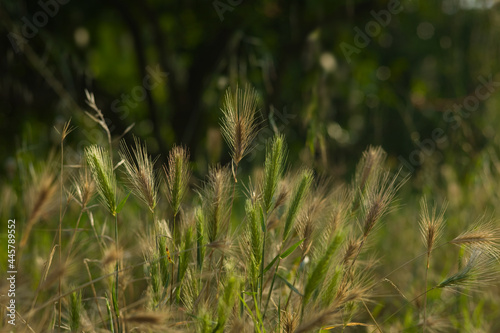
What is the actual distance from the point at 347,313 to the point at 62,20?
10.9 ft

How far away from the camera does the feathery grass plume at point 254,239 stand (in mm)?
1187

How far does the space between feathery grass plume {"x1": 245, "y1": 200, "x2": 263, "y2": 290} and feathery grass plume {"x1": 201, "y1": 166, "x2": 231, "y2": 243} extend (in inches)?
4.0

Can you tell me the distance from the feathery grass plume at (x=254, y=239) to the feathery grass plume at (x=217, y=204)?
0.10 m

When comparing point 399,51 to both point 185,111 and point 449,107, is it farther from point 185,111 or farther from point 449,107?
point 185,111

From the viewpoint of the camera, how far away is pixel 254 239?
46.8 inches

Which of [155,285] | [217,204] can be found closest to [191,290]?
[155,285]

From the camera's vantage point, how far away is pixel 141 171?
1.25 metres

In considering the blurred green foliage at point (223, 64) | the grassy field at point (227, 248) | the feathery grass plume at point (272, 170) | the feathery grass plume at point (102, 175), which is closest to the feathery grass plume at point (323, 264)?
the grassy field at point (227, 248)

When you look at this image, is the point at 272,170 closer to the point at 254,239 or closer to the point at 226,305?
the point at 254,239

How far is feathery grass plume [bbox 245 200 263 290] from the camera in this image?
1.19m

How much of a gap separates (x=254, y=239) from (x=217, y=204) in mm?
155

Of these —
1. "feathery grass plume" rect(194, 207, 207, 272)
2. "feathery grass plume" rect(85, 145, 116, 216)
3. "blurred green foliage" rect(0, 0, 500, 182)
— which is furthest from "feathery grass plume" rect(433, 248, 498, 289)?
"blurred green foliage" rect(0, 0, 500, 182)

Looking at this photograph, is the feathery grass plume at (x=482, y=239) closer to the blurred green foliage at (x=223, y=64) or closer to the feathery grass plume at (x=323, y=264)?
the feathery grass plume at (x=323, y=264)

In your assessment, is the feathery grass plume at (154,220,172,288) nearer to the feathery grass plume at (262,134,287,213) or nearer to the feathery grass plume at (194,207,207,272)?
the feathery grass plume at (194,207,207,272)
